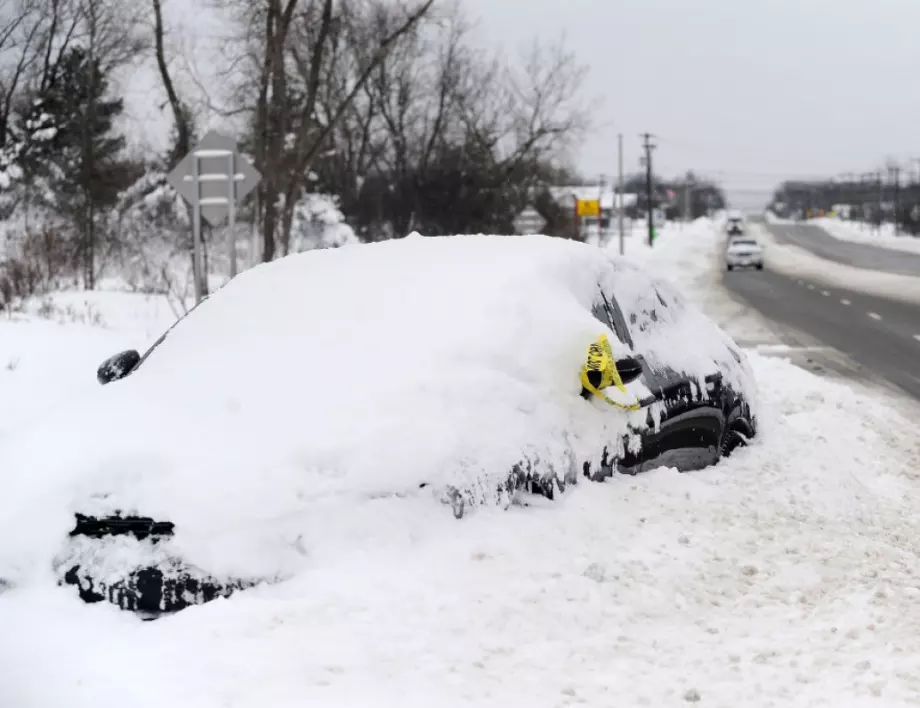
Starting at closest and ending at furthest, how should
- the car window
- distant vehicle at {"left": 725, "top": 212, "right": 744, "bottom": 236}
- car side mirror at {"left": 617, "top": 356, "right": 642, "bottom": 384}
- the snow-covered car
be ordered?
the snow-covered car < car side mirror at {"left": 617, "top": 356, "right": 642, "bottom": 384} < the car window < distant vehicle at {"left": 725, "top": 212, "right": 744, "bottom": 236}

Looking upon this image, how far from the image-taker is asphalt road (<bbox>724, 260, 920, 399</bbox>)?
1311 centimetres

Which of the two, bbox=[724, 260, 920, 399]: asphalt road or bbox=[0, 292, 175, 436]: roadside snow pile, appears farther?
bbox=[724, 260, 920, 399]: asphalt road

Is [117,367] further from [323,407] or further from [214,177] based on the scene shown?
[214,177]

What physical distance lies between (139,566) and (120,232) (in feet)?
98.1

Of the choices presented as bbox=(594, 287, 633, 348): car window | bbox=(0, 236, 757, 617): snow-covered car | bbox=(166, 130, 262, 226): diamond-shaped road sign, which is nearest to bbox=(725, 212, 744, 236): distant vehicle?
bbox=(166, 130, 262, 226): diamond-shaped road sign

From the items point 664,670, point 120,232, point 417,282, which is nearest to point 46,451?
point 417,282

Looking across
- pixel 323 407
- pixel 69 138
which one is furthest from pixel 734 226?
pixel 323 407

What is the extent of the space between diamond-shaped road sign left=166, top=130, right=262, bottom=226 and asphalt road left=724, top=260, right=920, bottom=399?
747 cm

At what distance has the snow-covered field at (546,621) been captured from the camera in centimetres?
328

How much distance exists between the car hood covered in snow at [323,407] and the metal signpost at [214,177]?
569 cm

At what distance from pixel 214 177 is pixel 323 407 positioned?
296 inches

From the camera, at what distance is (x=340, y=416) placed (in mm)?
4234

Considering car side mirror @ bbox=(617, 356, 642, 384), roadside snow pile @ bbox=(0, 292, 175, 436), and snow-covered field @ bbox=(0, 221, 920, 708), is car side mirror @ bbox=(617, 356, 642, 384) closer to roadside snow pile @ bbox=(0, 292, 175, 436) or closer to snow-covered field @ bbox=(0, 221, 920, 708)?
snow-covered field @ bbox=(0, 221, 920, 708)

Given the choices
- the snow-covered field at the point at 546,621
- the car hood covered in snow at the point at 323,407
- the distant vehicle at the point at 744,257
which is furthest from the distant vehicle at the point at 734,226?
the snow-covered field at the point at 546,621
